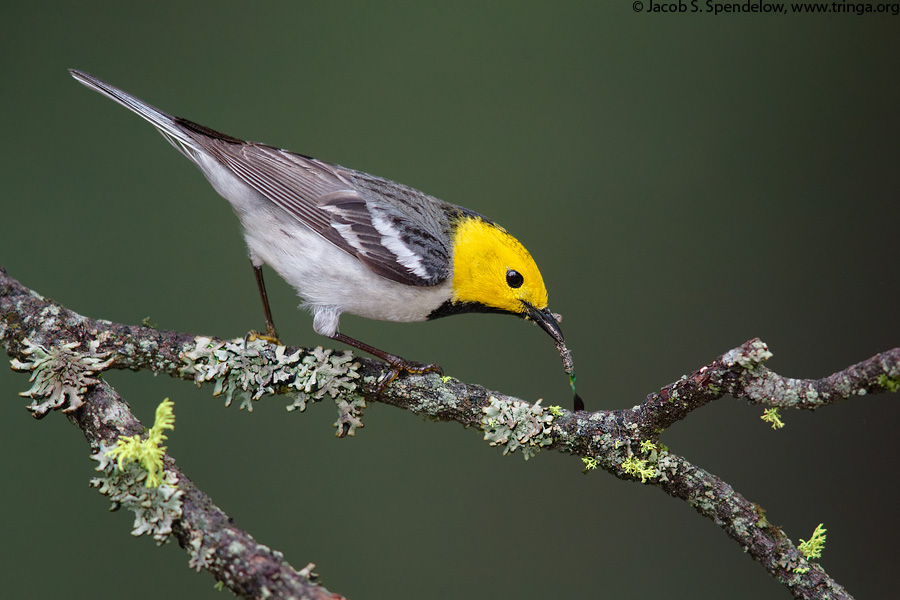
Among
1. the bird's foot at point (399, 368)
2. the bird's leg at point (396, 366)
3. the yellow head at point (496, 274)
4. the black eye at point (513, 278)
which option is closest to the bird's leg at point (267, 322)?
the bird's leg at point (396, 366)

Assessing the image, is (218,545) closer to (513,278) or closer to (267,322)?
(267,322)

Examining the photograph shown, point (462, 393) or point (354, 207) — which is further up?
point (354, 207)

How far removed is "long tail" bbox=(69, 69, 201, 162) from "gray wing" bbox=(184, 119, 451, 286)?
1.1 inches

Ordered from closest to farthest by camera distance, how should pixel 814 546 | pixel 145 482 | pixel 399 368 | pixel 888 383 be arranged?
Result: pixel 888 383, pixel 145 482, pixel 814 546, pixel 399 368

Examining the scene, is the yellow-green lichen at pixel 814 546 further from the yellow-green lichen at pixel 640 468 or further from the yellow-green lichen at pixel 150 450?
the yellow-green lichen at pixel 150 450

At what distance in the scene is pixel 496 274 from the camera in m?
2.47

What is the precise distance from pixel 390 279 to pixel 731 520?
1263mm

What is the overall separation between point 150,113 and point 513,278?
1.43m

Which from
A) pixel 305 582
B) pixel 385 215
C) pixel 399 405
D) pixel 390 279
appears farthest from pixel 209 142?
pixel 305 582

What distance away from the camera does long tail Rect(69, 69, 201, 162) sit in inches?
96.6

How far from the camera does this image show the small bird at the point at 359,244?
7.88 feet

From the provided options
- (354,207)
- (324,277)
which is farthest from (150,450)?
(354,207)

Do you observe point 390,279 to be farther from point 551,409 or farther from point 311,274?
point 551,409

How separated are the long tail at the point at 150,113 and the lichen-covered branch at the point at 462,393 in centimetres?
75
